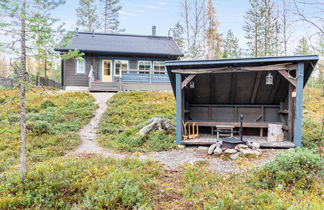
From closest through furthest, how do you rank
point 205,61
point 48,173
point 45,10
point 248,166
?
point 45,10, point 48,173, point 248,166, point 205,61

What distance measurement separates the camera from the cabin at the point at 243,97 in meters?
5.95

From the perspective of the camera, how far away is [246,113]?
8.39 m

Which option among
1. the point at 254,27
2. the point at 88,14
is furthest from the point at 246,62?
the point at 88,14

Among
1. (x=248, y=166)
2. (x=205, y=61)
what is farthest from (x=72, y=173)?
(x=205, y=61)

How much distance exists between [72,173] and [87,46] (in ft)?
45.6

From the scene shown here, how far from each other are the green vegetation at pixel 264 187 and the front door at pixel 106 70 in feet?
44.9

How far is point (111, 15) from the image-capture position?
25.5 meters

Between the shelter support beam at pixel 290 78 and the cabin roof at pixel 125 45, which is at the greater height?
the cabin roof at pixel 125 45

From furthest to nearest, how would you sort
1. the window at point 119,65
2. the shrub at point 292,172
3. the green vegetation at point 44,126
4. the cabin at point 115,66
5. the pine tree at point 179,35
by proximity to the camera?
1. the pine tree at point 179,35
2. the window at point 119,65
3. the cabin at point 115,66
4. the green vegetation at point 44,126
5. the shrub at point 292,172

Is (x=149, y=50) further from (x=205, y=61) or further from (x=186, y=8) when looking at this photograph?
(x=205, y=61)

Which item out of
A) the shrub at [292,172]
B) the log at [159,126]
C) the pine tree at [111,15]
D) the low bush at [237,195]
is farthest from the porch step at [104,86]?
the pine tree at [111,15]

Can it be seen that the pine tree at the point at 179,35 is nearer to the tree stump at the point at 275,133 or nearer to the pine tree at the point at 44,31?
the tree stump at the point at 275,133

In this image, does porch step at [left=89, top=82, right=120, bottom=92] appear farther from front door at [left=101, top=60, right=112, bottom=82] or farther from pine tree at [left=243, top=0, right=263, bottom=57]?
pine tree at [left=243, top=0, right=263, bottom=57]

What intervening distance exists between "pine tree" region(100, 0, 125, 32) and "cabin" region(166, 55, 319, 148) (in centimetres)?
2124
